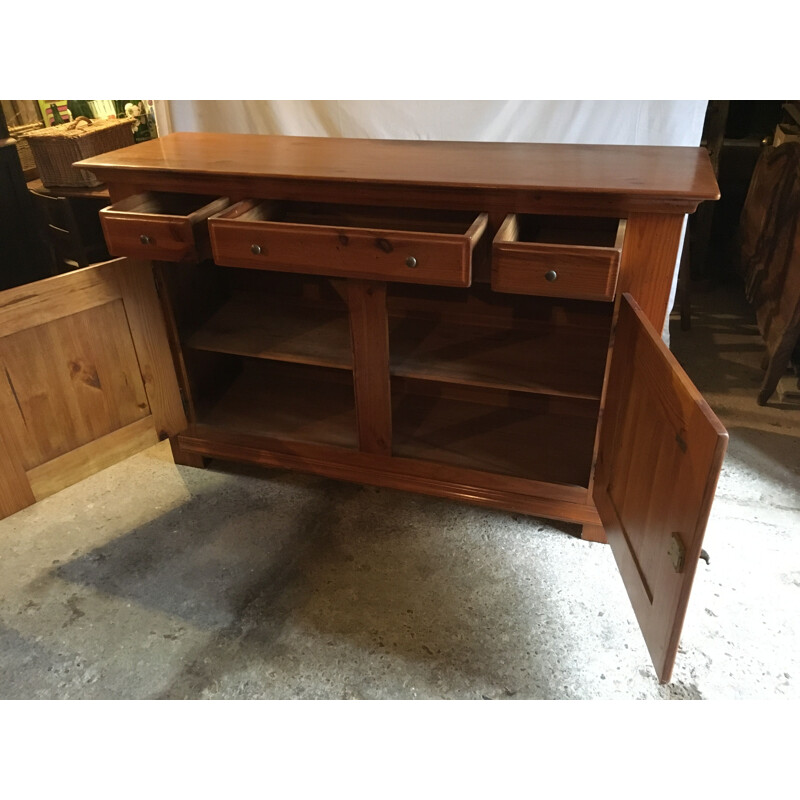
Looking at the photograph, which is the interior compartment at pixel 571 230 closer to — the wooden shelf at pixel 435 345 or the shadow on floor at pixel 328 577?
the wooden shelf at pixel 435 345

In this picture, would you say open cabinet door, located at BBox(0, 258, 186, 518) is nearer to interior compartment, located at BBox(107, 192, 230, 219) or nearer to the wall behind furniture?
interior compartment, located at BBox(107, 192, 230, 219)

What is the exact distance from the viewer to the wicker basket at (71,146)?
2350 millimetres

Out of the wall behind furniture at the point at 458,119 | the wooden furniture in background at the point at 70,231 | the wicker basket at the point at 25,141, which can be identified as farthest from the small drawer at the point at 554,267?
the wicker basket at the point at 25,141

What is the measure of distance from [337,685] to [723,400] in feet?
5.33

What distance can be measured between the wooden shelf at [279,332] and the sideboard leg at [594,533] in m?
0.72

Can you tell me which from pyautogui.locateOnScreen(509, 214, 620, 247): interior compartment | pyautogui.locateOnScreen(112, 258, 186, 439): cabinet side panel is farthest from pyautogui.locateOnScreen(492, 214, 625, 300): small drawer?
pyautogui.locateOnScreen(112, 258, 186, 439): cabinet side panel

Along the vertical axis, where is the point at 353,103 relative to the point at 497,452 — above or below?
above

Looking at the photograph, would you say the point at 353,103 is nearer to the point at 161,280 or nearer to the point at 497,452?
the point at 161,280

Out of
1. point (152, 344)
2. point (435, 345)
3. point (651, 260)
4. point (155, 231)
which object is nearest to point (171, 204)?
point (155, 231)

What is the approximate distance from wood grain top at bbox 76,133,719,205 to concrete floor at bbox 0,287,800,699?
2.80 ft

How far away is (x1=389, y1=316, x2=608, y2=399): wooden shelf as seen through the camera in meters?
1.56

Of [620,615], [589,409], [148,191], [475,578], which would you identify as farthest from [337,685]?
[148,191]

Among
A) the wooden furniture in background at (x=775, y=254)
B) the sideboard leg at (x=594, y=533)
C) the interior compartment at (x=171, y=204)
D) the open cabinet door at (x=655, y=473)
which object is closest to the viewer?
the open cabinet door at (x=655, y=473)

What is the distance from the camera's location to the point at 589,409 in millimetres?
1891
